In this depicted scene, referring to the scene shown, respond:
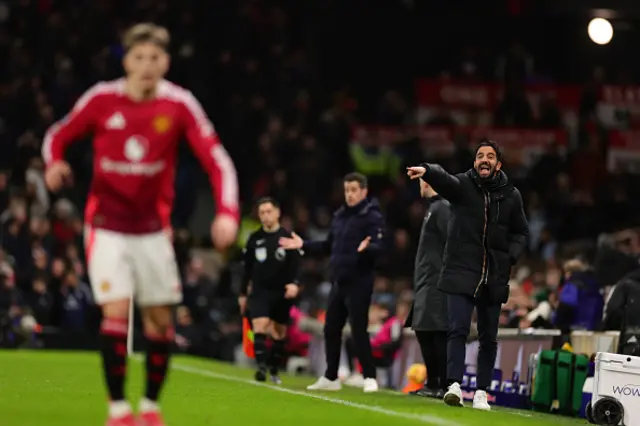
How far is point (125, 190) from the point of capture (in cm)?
863

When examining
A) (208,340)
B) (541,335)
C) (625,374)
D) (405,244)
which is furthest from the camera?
(405,244)

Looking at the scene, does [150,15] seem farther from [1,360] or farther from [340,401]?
[340,401]

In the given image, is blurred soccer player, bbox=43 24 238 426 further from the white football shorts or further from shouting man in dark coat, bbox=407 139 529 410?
shouting man in dark coat, bbox=407 139 529 410

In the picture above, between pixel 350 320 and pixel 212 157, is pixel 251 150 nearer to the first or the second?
pixel 350 320

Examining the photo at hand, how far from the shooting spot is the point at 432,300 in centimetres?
1441

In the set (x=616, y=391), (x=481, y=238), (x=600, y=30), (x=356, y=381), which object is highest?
(x=600, y=30)

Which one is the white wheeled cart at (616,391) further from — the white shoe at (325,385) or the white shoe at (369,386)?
the white shoe at (325,385)

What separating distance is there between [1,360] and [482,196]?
7.22 meters

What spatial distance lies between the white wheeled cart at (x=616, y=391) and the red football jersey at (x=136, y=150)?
516 cm

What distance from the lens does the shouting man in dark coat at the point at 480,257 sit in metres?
12.7

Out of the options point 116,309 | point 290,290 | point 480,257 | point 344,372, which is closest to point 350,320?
point 290,290

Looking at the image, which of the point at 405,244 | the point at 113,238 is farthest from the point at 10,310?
the point at 113,238

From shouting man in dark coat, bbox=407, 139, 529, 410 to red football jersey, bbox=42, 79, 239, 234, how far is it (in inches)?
169

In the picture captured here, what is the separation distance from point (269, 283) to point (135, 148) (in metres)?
8.07
